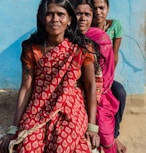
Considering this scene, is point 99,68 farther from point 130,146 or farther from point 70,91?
point 130,146

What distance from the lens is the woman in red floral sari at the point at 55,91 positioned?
8.61 ft

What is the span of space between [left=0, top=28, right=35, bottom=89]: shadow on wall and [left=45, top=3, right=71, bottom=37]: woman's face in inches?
59.9

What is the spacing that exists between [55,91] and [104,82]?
51cm

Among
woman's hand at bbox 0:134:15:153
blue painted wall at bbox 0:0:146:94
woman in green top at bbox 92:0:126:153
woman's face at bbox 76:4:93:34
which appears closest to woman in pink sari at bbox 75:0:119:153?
woman's face at bbox 76:4:93:34

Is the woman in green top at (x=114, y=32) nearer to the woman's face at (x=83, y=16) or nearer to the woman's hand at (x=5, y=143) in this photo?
the woman's face at (x=83, y=16)

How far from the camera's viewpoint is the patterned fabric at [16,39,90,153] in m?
2.61

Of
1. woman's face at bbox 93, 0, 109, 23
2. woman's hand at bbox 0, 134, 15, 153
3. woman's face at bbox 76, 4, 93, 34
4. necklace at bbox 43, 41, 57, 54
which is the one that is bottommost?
woman's hand at bbox 0, 134, 15, 153

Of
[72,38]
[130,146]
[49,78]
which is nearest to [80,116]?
[49,78]

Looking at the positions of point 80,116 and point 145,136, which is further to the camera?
point 145,136

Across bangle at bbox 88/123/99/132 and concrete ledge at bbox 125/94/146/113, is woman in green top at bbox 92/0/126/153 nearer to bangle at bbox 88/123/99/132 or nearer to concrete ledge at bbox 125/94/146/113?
bangle at bbox 88/123/99/132

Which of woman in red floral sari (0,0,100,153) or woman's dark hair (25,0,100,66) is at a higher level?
woman's dark hair (25,0,100,66)

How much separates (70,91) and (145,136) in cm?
171

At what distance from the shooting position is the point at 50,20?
2705mm

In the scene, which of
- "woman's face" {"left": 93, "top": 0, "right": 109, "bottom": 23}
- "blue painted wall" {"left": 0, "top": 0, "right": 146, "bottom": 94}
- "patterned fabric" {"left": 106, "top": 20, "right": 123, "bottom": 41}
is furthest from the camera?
"blue painted wall" {"left": 0, "top": 0, "right": 146, "bottom": 94}
